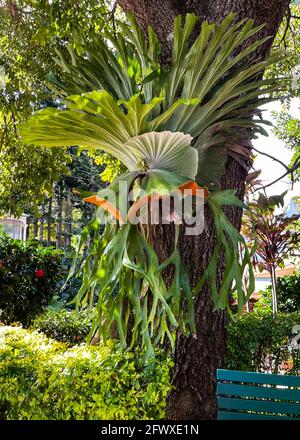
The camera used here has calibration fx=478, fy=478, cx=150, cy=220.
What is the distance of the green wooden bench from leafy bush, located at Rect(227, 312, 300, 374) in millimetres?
884

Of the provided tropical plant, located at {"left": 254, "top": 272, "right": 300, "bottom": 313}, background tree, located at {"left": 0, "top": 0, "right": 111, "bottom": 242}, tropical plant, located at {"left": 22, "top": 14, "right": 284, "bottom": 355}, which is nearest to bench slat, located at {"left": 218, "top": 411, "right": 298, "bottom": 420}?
tropical plant, located at {"left": 22, "top": 14, "right": 284, "bottom": 355}

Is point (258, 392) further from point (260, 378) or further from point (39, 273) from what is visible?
point (39, 273)

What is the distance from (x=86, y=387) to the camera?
2.07 meters

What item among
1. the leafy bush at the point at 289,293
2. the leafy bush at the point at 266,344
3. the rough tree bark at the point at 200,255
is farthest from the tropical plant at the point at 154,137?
the leafy bush at the point at 289,293

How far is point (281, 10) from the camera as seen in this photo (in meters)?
2.59

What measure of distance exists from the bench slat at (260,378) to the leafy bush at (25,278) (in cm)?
260

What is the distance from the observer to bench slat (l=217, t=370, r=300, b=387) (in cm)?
191

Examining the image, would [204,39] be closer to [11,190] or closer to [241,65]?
[241,65]

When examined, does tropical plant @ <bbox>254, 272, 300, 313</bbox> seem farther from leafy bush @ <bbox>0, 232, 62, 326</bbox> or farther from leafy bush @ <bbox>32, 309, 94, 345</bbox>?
leafy bush @ <bbox>0, 232, 62, 326</bbox>

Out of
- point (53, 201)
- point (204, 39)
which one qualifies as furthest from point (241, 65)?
point (53, 201)

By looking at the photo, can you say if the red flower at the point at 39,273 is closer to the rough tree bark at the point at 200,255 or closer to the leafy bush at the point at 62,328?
the leafy bush at the point at 62,328

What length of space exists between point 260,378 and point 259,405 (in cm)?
12
